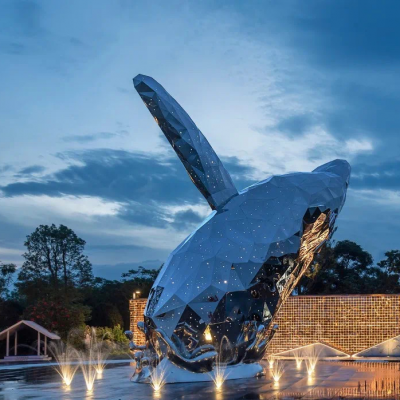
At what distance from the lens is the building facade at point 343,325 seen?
1048 inches

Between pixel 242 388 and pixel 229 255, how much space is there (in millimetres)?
3002

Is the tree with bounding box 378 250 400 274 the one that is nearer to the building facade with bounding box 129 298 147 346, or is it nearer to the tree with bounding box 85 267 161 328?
the tree with bounding box 85 267 161 328

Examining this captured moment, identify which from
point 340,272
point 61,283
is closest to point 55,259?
point 61,283

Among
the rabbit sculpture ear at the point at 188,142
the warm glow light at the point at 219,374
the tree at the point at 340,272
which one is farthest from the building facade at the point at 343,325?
the tree at the point at 340,272

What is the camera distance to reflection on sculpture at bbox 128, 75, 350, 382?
15.1 meters

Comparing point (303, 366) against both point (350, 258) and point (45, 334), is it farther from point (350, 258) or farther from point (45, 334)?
point (350, 258)

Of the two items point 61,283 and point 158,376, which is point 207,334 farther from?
point 61,283

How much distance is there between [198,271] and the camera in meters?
15.5

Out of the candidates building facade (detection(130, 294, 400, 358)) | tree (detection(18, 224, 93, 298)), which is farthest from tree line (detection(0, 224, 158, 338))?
building facade (detection(130, 294, 400, 358))

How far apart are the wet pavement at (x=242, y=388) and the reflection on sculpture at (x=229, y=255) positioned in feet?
2.94

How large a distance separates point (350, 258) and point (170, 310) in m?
40.8

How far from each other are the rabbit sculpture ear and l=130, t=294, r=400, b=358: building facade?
10.3m

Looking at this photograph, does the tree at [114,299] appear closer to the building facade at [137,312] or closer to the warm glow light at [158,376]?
the building facade at [137,312]

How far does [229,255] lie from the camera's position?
15.7 m
